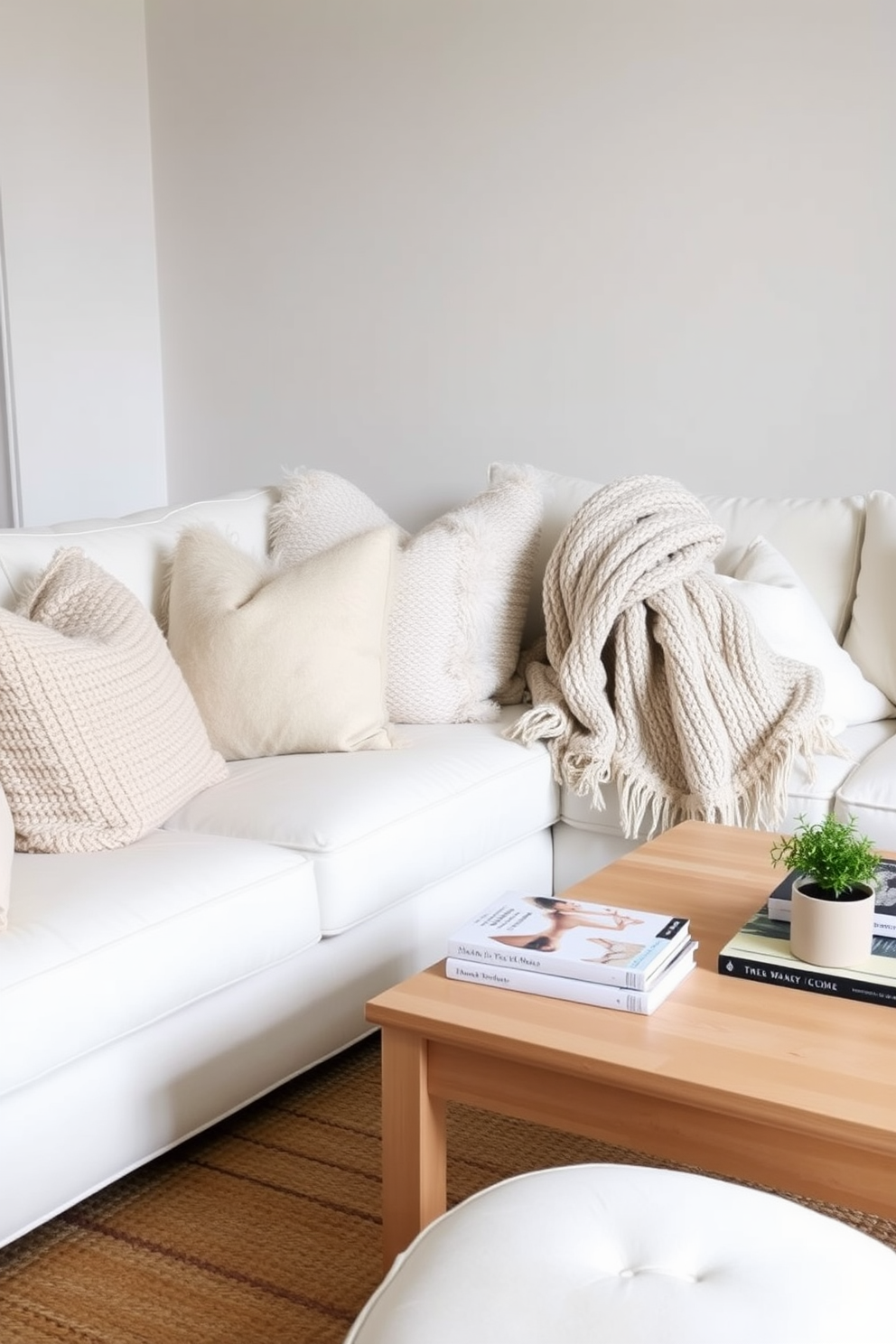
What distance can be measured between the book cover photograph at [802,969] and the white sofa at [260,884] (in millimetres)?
659

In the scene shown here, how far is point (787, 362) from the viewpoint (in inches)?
122

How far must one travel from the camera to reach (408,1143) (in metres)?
1.46

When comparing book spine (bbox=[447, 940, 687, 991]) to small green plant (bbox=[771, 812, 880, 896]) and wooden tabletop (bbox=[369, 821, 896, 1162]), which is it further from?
small green plant (bbox=[771, 812, 880, 896])

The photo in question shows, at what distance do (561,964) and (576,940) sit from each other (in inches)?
2.4

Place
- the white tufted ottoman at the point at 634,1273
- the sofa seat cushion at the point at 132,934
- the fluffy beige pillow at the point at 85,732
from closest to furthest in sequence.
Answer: the white tufted ottoman at the point at 634,1273
the sofa seat cushion at the point at 132,934
the fluffy beige pillow at the point at 85,732

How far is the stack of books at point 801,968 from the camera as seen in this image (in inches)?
57.2

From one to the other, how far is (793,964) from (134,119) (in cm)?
339

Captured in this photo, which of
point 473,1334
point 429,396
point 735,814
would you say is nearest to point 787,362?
point 429,396

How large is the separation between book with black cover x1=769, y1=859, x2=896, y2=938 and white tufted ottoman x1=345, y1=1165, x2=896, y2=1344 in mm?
524

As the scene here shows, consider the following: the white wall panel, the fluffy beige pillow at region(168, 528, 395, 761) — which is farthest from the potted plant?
the white wall panel

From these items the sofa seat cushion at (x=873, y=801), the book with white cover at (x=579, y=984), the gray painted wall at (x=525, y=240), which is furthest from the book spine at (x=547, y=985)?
the gray painted wall at (x=525, y=240)

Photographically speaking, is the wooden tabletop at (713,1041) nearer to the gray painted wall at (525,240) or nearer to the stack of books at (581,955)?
the stack of books at (581,955)

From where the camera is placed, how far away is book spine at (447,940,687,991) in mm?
1428

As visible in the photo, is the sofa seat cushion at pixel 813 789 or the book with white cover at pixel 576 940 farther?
the sofa seat cushion at pixel 813 789
